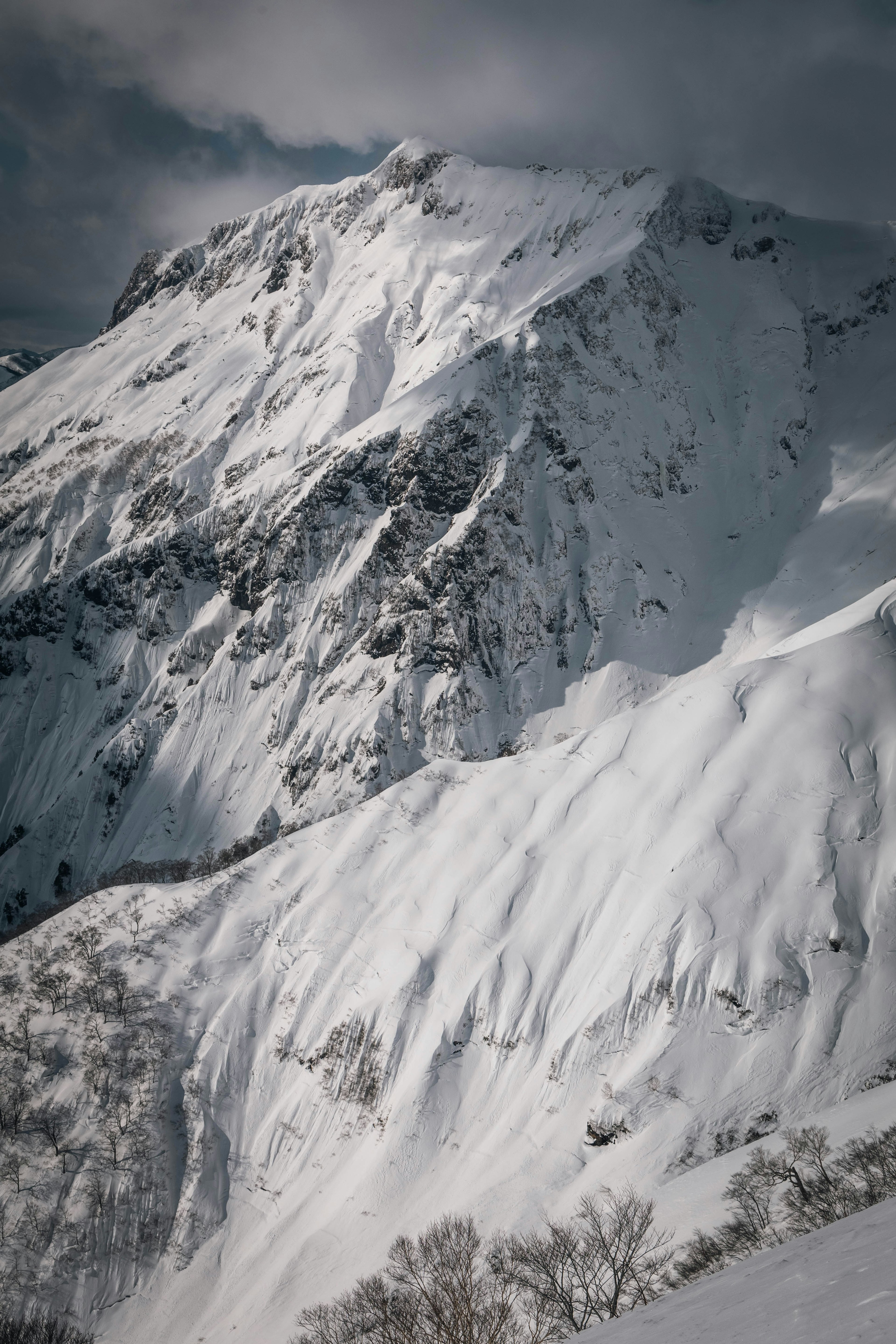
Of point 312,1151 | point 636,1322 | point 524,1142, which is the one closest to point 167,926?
point 312,1151

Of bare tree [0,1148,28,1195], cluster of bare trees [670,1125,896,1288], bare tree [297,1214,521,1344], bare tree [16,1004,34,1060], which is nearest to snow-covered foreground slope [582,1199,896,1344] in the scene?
bare tree [297,1214,521,1344]

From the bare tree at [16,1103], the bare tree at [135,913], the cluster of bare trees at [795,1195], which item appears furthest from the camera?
the bare tree at [135,913]

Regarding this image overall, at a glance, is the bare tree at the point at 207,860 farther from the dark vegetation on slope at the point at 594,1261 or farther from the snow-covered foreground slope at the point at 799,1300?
the snow-covered foreground slope at the point at 799,1300

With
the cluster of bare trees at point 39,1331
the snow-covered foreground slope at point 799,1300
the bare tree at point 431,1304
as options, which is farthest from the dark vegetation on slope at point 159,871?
the snow-covered foreground slope at point 799,1300

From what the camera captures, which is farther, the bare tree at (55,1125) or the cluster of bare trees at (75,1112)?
the bare tree at (55,1125)

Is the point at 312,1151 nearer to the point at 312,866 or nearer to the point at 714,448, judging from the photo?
the point at 312,866

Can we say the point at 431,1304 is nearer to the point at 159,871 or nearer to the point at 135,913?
the point at 135,913

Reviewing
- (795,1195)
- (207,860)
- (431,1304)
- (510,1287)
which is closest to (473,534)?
(207,860)
